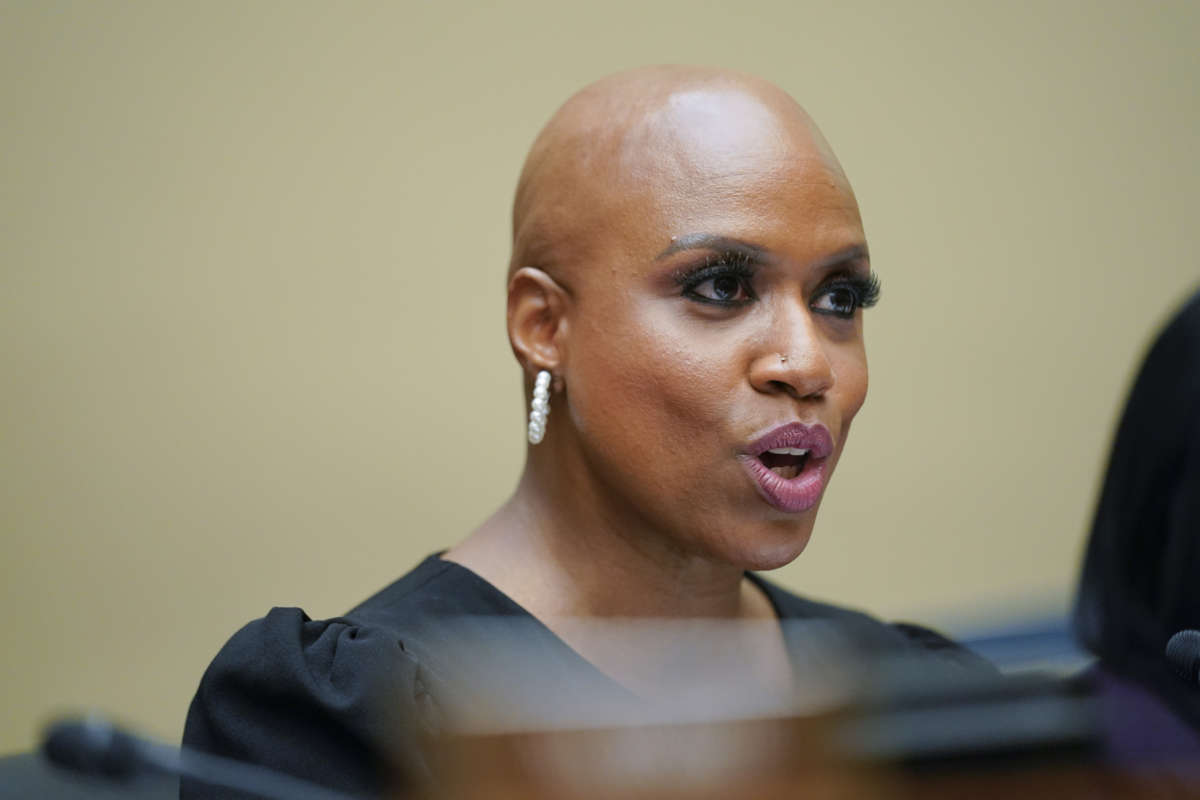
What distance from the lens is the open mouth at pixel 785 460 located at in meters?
1.46

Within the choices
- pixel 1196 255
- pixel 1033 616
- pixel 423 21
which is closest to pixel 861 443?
pixel 1196 255

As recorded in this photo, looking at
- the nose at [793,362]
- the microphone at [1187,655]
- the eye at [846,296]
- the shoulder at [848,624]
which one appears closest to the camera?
the microphone at [1187,655]

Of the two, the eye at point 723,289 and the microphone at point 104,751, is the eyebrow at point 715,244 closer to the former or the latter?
the eye at point 723,289

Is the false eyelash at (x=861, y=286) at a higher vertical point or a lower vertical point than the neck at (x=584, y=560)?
higher

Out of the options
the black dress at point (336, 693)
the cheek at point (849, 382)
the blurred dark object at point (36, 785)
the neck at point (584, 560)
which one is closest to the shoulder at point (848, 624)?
the neck at point (584, 560)

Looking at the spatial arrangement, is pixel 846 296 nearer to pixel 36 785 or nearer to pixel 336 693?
pixel 336 693

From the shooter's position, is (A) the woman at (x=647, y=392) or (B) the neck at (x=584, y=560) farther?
(B) the neck at (x=584, y=560)

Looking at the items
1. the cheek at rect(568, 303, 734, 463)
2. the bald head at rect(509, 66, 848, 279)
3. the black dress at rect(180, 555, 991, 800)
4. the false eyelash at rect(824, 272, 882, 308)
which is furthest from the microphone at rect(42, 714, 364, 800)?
the false eyelash at rect(824, 272, 882, 308)

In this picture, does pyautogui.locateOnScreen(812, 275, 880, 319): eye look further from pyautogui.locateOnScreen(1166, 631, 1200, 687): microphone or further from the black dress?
pyautogui.locateOnScreen(1166, 631, 1200, 687): microphone

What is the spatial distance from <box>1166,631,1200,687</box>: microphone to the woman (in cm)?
23

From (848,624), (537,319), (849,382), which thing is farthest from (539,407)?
(848,624)

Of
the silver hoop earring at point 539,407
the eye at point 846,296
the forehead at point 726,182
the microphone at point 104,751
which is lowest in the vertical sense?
the microphone at point 104,751

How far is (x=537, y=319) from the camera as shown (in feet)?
5.20

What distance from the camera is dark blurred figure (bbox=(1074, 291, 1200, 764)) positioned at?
1287 millimetres
